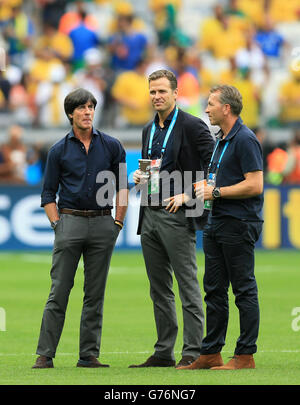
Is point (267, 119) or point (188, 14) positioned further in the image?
point (188, 14)

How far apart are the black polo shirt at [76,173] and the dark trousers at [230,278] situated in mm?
1038

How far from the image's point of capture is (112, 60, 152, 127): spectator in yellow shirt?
22.6m

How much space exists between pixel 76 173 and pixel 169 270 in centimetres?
114

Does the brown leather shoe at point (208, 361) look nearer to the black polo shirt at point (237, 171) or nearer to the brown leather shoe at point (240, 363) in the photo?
the brown leather shoe at point (240, 363)

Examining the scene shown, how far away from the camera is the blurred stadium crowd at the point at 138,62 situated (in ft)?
71.9

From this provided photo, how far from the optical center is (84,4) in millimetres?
25797

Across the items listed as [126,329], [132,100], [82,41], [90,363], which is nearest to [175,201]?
[90,363]

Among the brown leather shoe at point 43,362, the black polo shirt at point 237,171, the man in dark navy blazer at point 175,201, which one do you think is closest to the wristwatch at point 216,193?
the black polo shirt at point 237,171

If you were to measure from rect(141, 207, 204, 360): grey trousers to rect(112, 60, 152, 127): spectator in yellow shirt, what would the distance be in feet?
45.6

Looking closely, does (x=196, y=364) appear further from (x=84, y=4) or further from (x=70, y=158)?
(x=84, y=4)

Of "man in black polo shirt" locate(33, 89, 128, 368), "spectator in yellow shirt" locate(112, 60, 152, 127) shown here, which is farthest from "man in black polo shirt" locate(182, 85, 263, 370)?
"spectator in yellow shirt" locate(112, 60, 152, 127)

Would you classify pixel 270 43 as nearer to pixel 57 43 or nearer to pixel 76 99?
pixel 57 43
